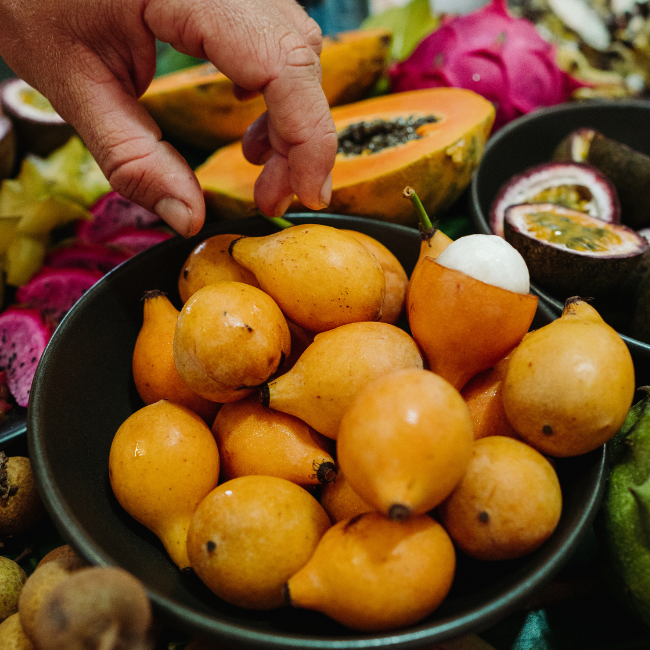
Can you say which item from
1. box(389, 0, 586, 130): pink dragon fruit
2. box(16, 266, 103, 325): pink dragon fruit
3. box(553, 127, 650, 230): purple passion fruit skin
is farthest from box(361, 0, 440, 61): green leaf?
box(16, 266, 103, 325): pink dragon fruit

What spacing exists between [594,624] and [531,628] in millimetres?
77

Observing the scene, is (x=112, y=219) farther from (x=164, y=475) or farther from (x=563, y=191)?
(x=563, y=191)

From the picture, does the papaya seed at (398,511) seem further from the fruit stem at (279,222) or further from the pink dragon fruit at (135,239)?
the pink dragon fruit at (135,239)

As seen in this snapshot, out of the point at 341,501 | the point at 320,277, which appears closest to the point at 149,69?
the point at 320,277

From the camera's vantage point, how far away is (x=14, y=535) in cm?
65

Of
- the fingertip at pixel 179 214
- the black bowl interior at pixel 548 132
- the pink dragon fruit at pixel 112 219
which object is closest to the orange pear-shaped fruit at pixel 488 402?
the fingertip at pixel 179 214

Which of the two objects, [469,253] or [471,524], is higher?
[469,253]

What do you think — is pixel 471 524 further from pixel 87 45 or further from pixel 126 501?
pixel 87 45

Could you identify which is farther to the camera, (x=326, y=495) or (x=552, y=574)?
(x=326, y=495)

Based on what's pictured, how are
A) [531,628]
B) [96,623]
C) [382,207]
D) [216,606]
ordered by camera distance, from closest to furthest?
[96,623], [216,606], [531,628], [382,207]

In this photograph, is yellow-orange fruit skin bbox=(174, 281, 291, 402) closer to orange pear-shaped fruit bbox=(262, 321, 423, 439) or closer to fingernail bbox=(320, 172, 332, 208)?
orange pear-shaped fruit bbox=(262, 321, 423, 439)

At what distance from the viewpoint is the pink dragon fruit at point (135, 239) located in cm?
103

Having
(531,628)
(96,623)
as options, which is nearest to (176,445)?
(96,623)

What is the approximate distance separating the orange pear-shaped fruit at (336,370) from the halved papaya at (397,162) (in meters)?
0.42
